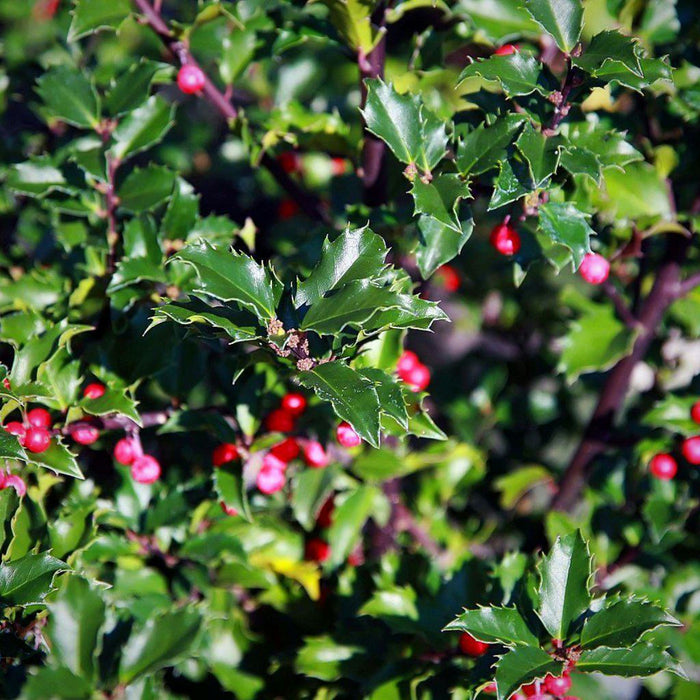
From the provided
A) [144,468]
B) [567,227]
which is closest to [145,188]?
[144,468]

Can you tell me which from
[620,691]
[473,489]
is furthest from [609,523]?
[620,691]

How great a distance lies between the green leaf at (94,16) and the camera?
4.22 ft

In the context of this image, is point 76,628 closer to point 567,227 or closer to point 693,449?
point 567,227

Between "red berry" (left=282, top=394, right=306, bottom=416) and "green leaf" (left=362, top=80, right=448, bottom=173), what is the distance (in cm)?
42

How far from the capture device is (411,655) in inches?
47.9

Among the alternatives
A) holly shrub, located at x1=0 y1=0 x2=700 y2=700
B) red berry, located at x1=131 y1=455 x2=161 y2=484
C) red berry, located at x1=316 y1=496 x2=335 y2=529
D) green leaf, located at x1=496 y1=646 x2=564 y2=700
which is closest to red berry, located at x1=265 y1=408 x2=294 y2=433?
holly shrub, located at x1=0 y1=0 x2=700 y2=700

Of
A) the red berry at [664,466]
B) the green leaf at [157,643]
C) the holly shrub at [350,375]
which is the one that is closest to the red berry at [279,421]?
the holly shrub at [350,375]

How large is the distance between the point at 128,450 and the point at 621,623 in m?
0.74

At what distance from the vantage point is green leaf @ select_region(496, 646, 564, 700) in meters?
0.89

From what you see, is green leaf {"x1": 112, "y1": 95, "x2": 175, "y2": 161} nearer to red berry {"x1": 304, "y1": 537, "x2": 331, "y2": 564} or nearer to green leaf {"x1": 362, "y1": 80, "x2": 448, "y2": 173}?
green leaf {"x1": 362, "y1": 80, "x2": 448, "y2": 173}

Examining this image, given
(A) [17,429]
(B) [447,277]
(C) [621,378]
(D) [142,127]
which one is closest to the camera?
(A) [17,429]

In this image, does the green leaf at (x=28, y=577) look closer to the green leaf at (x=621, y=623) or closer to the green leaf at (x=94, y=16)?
the green leaf at (x=621, y=623)

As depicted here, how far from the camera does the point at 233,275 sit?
981 millimetres

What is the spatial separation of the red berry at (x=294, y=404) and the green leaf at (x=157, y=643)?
0.42 metres
